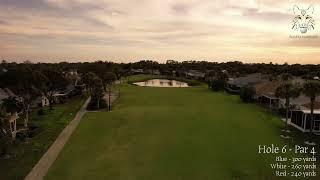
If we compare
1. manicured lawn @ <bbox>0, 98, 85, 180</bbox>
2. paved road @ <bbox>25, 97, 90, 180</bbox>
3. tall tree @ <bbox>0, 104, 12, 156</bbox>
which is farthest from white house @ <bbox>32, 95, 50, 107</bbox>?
tall tree @ <bbox>0, 104, 12, 156</bbox>

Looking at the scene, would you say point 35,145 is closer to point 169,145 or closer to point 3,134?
point 3,134

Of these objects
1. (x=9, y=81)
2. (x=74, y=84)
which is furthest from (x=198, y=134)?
(x=74, y=84)

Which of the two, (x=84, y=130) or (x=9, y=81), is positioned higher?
(x=9, y=81)

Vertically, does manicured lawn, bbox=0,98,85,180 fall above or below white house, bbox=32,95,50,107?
below

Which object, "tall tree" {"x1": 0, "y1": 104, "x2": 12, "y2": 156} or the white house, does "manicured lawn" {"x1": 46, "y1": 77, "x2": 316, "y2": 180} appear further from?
the white house

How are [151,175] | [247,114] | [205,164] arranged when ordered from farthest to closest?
1. [247,114]
2. [205,164]
3. [151,175]

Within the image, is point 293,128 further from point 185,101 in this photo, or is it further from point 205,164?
point 185,101

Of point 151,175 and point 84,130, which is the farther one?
point 84,130
